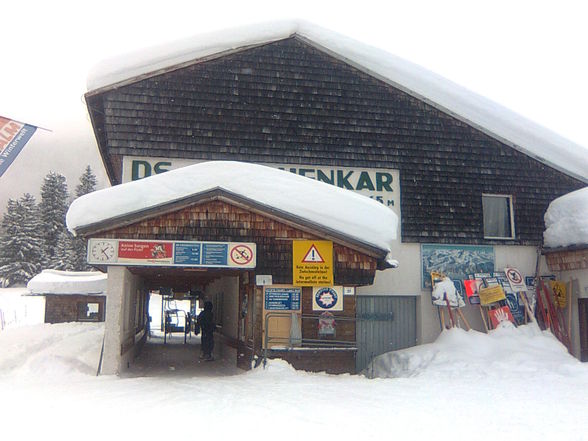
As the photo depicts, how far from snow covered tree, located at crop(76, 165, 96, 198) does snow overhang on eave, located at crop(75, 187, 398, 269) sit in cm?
7243

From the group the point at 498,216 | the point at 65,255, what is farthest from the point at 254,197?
the point at 65,255

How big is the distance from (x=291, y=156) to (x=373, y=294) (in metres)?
4.31

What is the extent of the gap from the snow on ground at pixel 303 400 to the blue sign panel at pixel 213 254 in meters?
2.25

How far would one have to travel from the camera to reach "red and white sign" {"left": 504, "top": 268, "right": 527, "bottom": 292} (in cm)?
1530

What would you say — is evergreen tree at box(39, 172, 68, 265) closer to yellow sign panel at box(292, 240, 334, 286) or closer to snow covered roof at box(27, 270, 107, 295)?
snow covered roof at box(27, 270, 107, 295)

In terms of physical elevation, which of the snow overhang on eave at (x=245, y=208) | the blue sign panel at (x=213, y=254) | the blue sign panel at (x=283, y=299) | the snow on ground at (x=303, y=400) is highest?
the snow overhang on eave at (x=245, y=208)

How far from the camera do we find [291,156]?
14945 mm

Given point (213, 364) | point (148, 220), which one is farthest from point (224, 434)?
point (213, 364)

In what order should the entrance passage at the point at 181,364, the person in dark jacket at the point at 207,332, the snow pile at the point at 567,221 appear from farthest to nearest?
the person in dark jacket at the point at 207,332 < the snow pile at the point at 567,221 < the entrance passage at the point at 181,364

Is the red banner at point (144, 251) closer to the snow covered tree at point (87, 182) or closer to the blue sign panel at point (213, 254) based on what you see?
the blue sign panel at point (213, 254)

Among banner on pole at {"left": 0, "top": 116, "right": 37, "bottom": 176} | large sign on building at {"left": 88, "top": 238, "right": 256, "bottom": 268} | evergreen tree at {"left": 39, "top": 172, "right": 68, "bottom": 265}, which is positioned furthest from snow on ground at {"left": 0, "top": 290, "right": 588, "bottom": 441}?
evergreen tree at {"left": 39, "top": 172, "right": 68, "bottom": 265}

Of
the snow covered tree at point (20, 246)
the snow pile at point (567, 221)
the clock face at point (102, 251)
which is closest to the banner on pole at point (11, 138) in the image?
the clock face at point (102, 251)

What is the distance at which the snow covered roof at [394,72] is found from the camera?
14742 mm

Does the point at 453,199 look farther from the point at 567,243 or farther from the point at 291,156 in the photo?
the point at 291,156
